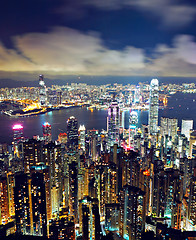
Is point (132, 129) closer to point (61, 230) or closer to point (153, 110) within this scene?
point (153, 110)

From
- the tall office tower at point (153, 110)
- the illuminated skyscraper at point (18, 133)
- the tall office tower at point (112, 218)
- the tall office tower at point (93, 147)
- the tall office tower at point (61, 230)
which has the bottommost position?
the tall office tower at point (112, 218)

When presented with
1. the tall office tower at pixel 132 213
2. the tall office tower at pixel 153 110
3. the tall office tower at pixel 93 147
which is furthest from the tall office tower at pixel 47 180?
the tall office tower at pixel 153 110

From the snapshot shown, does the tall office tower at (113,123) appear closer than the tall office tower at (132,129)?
No

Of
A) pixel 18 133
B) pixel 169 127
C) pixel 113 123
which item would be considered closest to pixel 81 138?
pixel 113 123

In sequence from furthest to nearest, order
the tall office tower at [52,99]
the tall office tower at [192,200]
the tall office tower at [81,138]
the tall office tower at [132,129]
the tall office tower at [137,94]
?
the tall office tower at [52,99] → the tall office tower at [137,94] → the tall office tower at [132,129] → the tall office tower at [81,138] → the tall office tower at [192,200]

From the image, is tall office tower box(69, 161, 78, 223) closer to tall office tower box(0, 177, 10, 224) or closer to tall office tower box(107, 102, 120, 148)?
tall office tower box(0, 177, 10, 224)

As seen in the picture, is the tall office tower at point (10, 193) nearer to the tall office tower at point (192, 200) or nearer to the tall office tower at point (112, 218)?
the tall office tower at point (112, 218)
